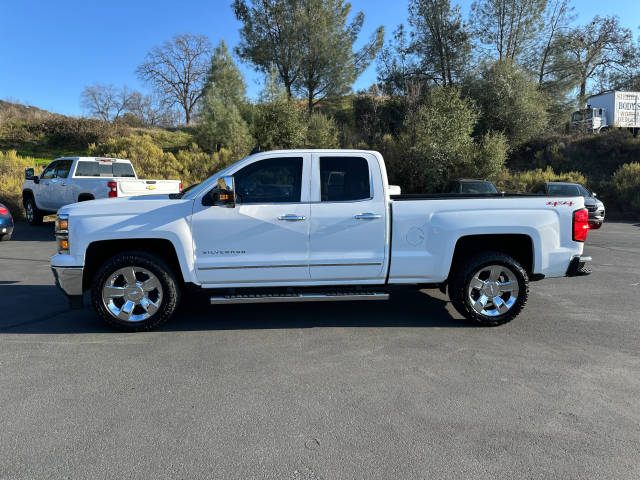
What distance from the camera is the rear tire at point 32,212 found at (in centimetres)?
1434

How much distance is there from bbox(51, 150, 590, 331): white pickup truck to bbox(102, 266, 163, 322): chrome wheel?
1 cm

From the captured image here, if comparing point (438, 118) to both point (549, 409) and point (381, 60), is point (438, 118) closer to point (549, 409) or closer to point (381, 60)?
point (381, 60)

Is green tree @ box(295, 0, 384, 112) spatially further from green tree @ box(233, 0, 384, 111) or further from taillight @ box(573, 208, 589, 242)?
taillight @ box(573, 208, 589, 242)

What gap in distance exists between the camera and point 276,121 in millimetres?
26844

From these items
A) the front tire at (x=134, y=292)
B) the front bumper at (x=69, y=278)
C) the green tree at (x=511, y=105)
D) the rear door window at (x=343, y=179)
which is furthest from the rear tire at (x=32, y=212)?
the green tree at (x=511, y=105)

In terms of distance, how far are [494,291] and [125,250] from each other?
13.8ft

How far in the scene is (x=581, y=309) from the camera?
5992mm

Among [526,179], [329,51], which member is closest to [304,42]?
[329,51]

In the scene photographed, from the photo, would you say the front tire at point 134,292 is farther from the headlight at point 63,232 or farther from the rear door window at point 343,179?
the rear door window at point 343,179

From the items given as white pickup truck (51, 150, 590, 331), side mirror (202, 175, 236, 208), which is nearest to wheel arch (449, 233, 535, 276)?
white pickup truck (51, 150, 590, 331)

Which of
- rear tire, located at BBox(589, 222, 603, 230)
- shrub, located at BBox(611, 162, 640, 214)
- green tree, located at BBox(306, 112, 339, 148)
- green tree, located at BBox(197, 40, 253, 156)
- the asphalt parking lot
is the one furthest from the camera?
green tree, located at BBox(306, 112, 339, 148)

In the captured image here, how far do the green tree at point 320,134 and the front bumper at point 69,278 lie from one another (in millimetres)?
22949

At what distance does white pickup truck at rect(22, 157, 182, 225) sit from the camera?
1124cm

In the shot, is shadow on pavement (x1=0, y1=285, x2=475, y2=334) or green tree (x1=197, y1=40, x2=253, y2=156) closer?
shadow on pavement (x1=0, y1=285, x2=475, y2=334)
